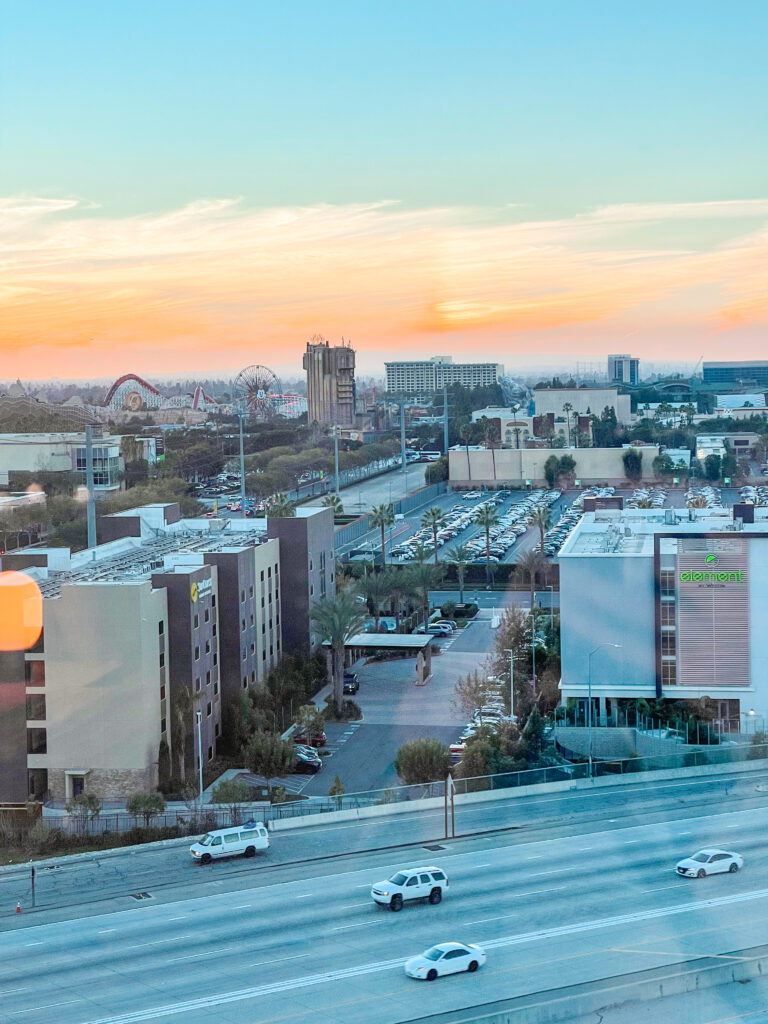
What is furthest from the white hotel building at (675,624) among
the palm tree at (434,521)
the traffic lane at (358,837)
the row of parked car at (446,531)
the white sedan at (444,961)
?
the palm tree at (434,521)

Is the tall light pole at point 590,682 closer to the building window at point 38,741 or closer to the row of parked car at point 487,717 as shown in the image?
the row of parked car at point 487,717

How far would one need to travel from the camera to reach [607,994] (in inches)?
266

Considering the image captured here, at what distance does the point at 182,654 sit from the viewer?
12.9m

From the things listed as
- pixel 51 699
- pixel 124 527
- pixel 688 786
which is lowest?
Result: pixel 688 786

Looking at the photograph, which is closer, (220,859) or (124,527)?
(220,859)

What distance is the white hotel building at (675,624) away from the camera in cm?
Answer: 1409

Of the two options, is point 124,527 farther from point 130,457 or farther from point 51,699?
point 130,457

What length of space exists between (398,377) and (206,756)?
295 ft

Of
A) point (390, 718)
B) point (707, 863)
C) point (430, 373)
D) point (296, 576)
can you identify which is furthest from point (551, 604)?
point (430, 373)

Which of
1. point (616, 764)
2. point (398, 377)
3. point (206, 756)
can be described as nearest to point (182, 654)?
point (206, 756)

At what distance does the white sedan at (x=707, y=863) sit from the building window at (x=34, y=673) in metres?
6.08

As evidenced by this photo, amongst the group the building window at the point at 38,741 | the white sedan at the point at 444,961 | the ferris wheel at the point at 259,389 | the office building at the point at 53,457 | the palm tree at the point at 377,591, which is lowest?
the white sedan at the point at 444,961

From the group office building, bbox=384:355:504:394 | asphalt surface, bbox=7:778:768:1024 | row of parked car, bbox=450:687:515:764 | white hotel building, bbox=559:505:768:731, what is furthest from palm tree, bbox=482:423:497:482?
office building, bbox=384:355:504:394

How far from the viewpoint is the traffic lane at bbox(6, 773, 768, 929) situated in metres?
9.52
